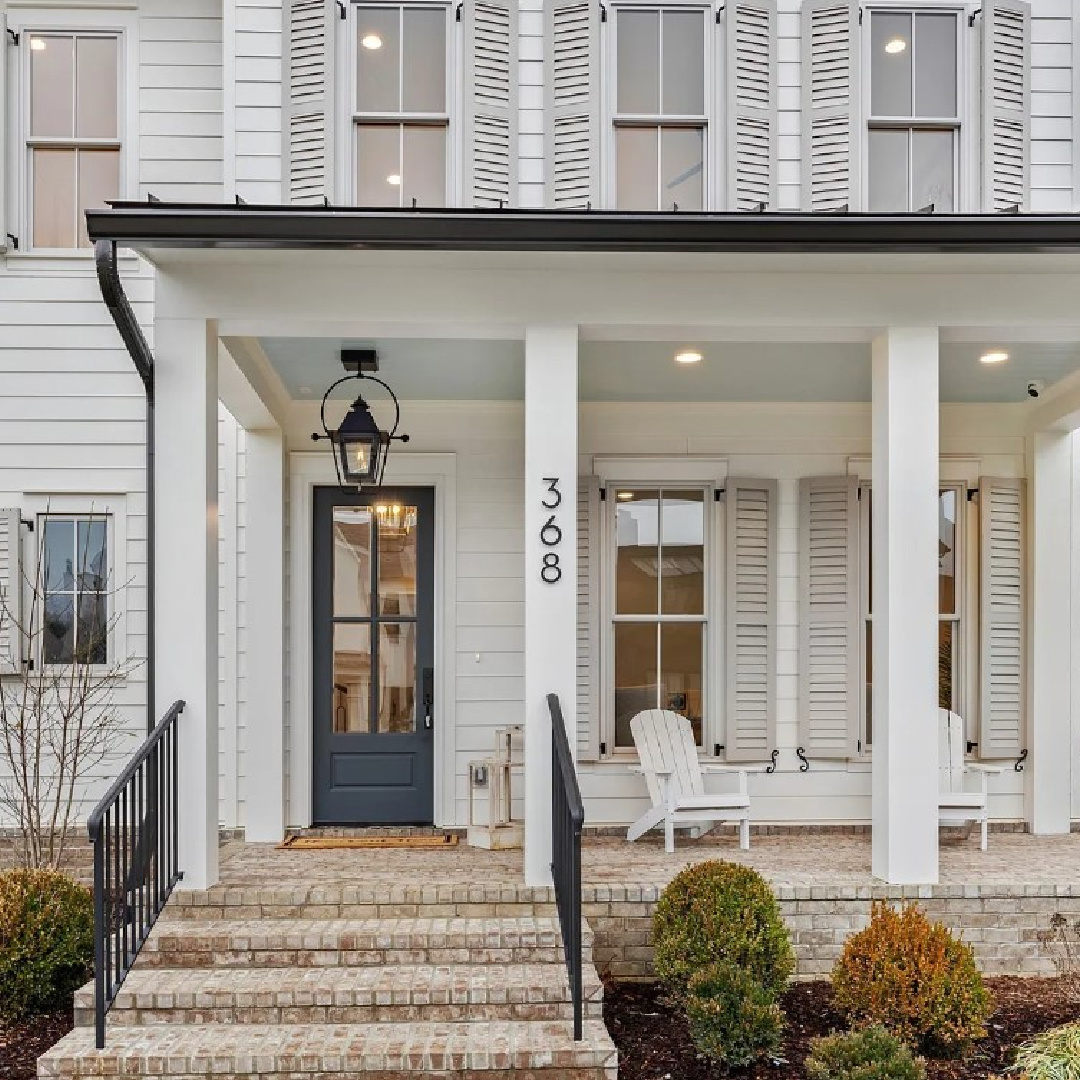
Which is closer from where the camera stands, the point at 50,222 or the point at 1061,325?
the point at 1061,325

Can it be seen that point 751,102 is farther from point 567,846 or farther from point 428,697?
point 567,846

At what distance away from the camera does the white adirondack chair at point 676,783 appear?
589 centimetres

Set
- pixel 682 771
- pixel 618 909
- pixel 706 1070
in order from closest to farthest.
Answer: pixel 706 1070
pixel 618 909
pixel 682 771

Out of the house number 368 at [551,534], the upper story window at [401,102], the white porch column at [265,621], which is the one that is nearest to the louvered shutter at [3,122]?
the white porch column at [265,621]

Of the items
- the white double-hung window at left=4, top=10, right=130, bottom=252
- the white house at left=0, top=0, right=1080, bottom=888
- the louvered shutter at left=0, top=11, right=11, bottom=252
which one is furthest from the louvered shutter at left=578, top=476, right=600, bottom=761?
the louvered shutter at left=0, top=11, right=11, bottom=252

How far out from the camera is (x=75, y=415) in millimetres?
6488

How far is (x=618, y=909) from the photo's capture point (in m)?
4.94

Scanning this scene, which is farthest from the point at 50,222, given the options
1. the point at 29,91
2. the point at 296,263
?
the point at 296,263

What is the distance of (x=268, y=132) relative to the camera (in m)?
6.55

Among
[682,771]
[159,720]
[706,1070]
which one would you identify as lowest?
[706,1070]

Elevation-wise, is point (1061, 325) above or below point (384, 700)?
above

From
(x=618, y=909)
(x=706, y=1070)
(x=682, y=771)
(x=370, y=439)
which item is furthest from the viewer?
(x=682, y=771)

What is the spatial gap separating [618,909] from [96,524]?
3979mm

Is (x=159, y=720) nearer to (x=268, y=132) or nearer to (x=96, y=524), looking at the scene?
(x=96, y=524)
